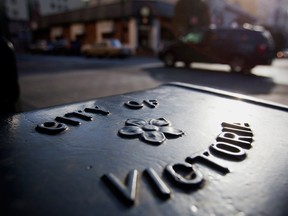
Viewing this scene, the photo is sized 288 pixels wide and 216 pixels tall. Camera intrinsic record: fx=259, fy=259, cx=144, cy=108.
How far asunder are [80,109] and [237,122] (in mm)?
854

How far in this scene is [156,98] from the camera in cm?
176

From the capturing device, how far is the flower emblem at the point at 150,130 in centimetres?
108

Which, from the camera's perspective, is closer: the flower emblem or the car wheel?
the flower emblem

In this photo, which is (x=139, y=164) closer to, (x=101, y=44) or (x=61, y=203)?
(x=61, y=203)

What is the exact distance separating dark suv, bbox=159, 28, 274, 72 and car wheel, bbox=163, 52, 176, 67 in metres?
0.05

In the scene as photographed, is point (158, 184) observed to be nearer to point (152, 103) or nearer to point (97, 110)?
point (97, 110)

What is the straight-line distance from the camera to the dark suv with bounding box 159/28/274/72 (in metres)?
9.33

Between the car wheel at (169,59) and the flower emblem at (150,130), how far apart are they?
10.7 metres

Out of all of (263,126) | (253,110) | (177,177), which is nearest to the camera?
(177,177)

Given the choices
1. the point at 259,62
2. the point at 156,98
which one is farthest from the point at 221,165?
the point at 259,62

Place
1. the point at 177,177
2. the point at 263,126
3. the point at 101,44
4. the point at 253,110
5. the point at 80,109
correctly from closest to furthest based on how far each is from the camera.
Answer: the point at 177,177, the point at 263,126, the point at 80,109, the point at 253,110, the point at 101,44

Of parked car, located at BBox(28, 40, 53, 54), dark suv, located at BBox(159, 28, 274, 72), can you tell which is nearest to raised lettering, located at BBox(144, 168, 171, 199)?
dark suv, located at BBox(159, 28, 274, 72)

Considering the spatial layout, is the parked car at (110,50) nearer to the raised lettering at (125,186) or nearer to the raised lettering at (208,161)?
the raised lettering at (208,161)

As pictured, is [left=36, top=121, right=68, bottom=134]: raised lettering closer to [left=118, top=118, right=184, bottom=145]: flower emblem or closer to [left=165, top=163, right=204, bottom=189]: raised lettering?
[left=118, top=118, right=184, bottom=145]: flower emblem
